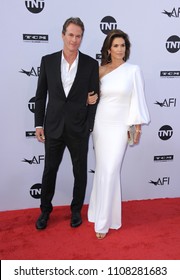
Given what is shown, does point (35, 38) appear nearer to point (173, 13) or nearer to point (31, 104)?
point (31, 104)

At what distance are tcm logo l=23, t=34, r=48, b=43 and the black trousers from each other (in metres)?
0.97

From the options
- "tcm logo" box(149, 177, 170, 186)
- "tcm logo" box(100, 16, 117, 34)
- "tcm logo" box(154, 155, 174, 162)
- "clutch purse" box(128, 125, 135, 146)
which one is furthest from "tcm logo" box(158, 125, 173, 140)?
"tcm logo" box(100, 16, 117, 34)

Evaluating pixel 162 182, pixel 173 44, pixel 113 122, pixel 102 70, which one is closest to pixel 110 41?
pixel 102 70

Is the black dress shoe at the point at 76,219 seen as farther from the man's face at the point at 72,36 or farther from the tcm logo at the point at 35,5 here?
the tcm logo at the point at 35,5

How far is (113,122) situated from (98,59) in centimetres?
80

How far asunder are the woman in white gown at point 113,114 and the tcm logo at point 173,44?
0.77 meters

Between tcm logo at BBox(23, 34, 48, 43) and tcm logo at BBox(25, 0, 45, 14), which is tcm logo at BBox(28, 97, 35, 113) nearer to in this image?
tcm logo at BBox(23, 34, 48, 43)

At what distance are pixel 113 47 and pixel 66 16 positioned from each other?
67 centimetres

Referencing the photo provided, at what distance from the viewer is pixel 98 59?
10.4 ft


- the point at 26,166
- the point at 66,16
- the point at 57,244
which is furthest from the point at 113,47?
the point at 57,244

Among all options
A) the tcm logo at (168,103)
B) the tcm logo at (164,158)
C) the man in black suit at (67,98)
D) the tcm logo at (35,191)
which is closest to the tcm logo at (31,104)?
the man in black suit at (67,98)

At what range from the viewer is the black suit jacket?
2.61m
